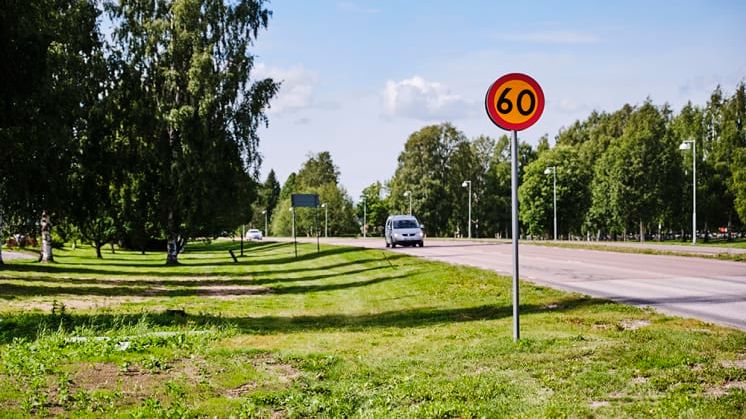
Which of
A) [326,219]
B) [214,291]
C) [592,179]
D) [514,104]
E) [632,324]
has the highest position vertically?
[592,179]

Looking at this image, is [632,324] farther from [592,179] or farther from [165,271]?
[592,179]

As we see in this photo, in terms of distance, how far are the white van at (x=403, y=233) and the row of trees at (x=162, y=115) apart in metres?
11.2

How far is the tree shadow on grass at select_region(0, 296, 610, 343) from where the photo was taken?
11742 mm

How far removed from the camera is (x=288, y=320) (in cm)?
1370

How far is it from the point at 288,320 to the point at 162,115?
22.6 m

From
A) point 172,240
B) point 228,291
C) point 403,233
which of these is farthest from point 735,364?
point 403,233

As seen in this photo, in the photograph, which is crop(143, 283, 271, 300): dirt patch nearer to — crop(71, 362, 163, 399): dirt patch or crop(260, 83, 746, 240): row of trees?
crop(71, 362, 163, 399): dirt patch

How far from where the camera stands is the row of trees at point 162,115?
2897 centimetres

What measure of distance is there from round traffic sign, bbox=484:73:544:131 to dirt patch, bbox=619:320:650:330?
3.30 m

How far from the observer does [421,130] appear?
10106 centimetres

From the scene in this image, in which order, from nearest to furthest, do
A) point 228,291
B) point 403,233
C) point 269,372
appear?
point 269,372 < point 228,291 < point 403,233

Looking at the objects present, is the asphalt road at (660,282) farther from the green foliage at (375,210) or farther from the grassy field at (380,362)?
the green foliage at (375,210)

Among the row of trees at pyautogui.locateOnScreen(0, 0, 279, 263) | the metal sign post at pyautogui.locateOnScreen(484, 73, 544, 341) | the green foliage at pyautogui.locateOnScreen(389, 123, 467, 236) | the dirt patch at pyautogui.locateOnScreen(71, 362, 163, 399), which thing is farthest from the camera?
the green foliage at pyautogui.locateOnScreen(389, 123, 467, 236)

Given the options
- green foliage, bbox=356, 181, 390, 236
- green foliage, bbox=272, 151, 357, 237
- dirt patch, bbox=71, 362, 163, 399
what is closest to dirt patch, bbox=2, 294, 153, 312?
dirt patch, bbox=71, 362, 163, 399
